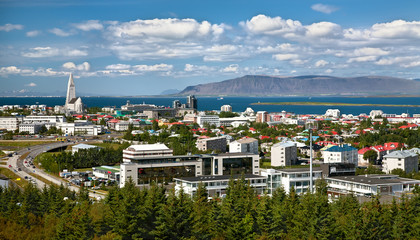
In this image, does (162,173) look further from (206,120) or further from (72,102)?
(72,102)

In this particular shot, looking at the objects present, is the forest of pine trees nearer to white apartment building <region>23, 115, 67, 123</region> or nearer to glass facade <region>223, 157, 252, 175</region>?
glass facade <region>223, 157, 252, 175</region>

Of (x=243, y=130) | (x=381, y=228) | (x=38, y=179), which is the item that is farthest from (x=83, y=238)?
(x=243, y=130)

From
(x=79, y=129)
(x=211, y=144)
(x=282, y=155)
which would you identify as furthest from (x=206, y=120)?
(x=282, y=155)

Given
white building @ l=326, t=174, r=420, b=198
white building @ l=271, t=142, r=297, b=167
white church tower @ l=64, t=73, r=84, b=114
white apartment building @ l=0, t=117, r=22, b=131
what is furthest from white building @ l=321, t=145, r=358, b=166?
white church tower @ l=64, t=73, r=84, b=114

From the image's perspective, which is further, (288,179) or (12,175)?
(12,175)

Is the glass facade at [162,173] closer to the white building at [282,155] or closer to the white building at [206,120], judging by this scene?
the white building at [282,155]

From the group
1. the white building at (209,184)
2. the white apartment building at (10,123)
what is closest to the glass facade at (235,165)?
the white building at (209,184)
